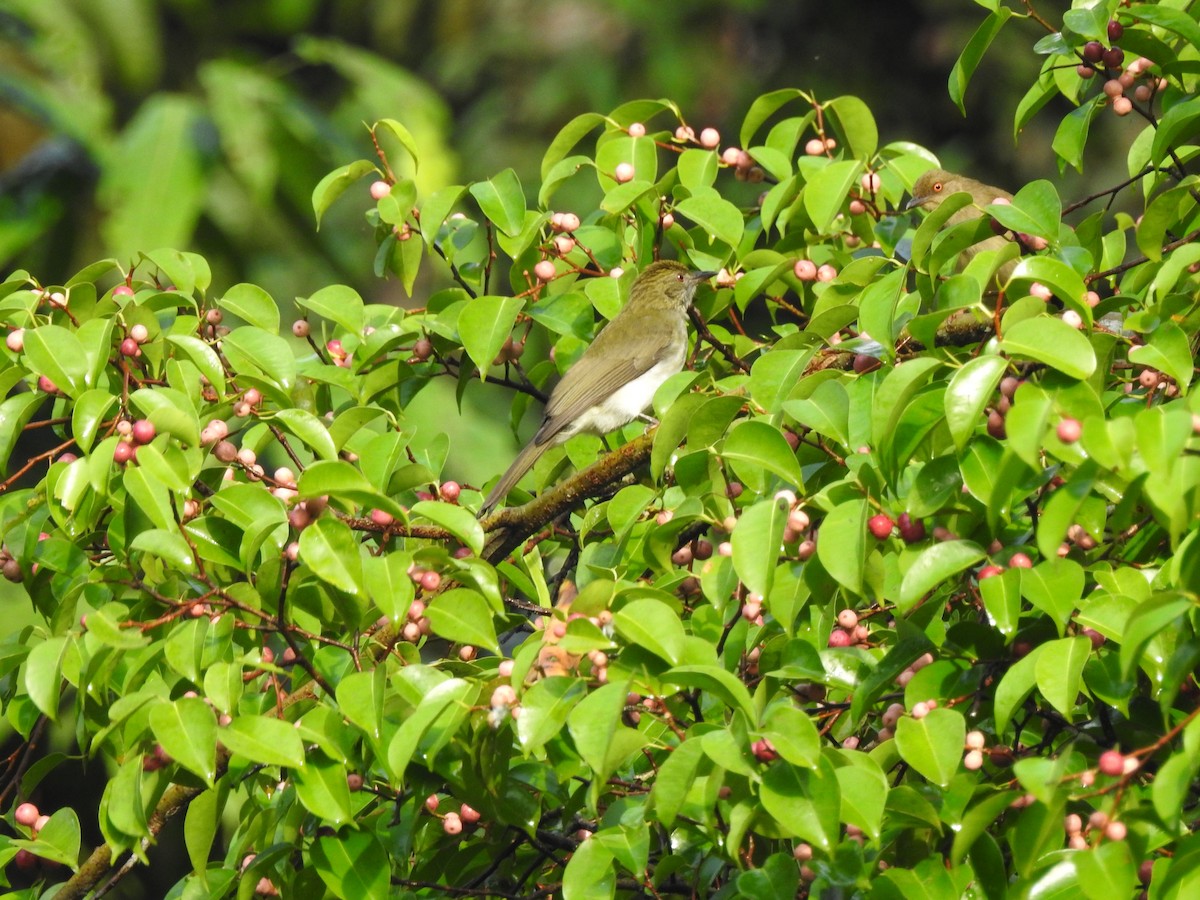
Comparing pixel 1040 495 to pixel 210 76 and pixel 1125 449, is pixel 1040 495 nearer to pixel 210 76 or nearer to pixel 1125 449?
pixel 1125 449

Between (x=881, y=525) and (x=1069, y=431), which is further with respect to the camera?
(x=881, y=525)

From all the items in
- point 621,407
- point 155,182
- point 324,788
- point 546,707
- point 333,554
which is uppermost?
point 333,554

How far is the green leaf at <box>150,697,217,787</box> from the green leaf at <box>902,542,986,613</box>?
945 millimetres

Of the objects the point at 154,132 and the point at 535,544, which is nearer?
the point at 535,544

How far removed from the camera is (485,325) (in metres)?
2.88

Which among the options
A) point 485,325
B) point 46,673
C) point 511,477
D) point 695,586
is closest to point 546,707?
point 695,586

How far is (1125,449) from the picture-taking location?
179cm

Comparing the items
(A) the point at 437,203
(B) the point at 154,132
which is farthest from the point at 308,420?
(B) the point at 154,132

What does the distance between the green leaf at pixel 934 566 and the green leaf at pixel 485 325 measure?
101 cm

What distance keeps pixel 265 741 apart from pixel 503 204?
1.32 meters

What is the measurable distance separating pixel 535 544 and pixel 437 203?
0.78 meters

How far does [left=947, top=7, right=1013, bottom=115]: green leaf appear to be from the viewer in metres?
2.74

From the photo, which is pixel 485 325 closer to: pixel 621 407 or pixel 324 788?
pixel 324 788

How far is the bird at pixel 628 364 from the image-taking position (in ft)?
14.9
